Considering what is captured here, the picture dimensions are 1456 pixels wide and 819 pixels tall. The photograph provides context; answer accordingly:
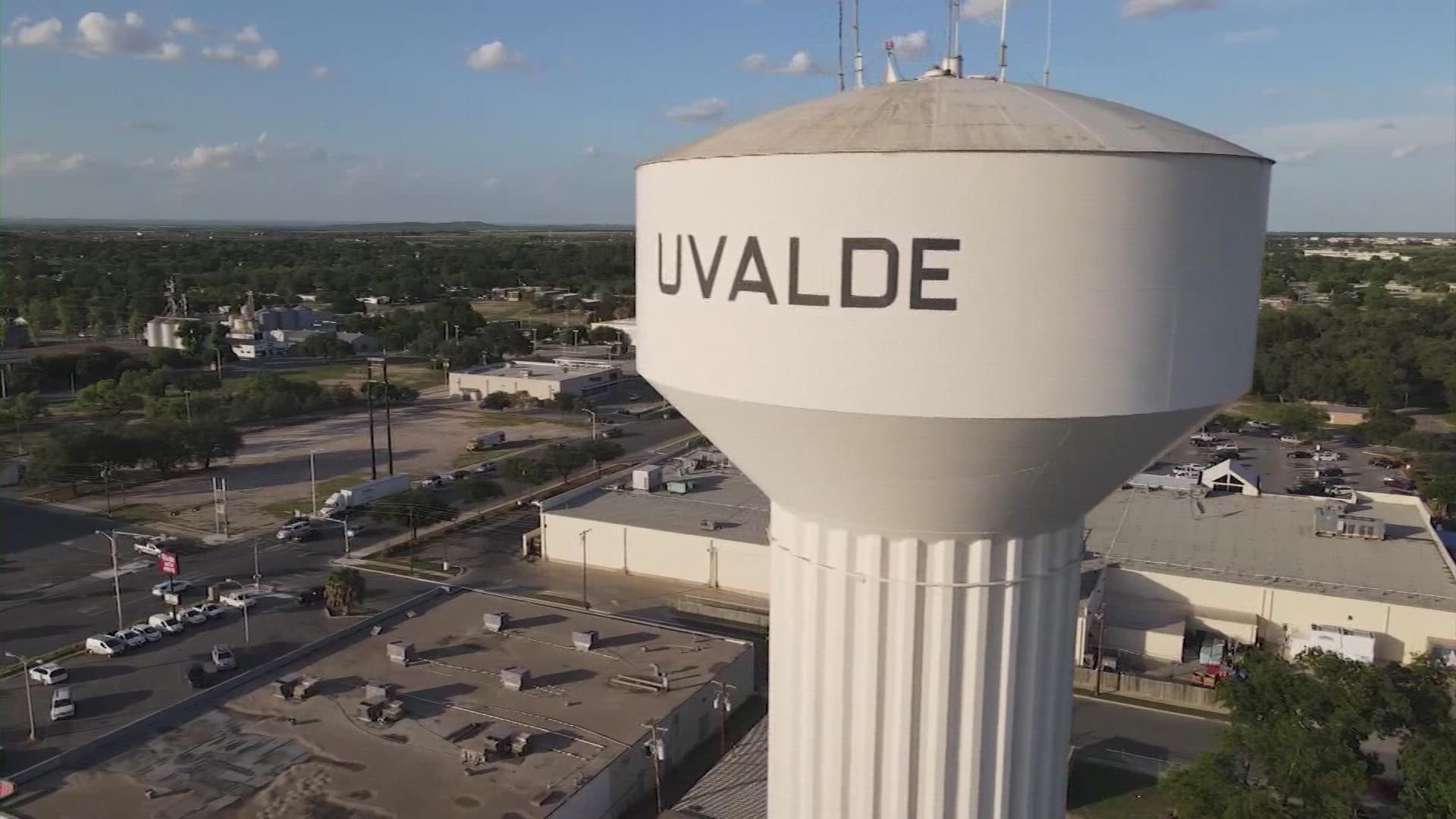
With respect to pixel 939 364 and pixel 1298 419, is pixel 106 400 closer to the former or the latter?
pixel 939 364

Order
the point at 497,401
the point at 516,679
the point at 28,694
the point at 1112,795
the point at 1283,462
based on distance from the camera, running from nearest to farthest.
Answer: the point at 1112,795 → the point at 516,679 → the point at 28,694 → the point at 1283,462 → the point at 497,401

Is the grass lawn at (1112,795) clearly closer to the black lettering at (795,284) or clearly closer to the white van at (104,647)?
the black lettering at (795,284)

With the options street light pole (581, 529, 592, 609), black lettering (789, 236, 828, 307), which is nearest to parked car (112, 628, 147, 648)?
street light pole (581, 529, 592, 609)

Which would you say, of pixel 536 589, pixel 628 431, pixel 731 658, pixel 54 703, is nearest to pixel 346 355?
pixel 628 431

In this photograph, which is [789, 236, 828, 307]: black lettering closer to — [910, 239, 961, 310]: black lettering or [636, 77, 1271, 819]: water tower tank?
[636, 77, 1271, 819]: water tower tank


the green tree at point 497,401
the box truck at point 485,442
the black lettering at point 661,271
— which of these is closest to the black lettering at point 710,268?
the black lettering at point 661,271

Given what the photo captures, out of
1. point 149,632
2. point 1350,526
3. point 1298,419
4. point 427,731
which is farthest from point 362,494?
point 1298,419

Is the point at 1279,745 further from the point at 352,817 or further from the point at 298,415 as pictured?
the point at 298,415
